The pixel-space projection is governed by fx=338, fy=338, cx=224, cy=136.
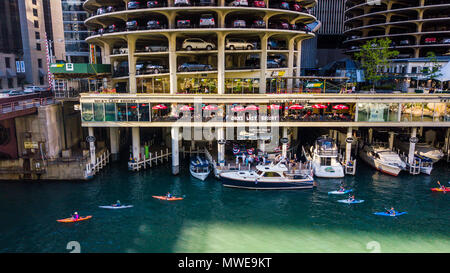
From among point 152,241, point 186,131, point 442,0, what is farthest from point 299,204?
point 442,0

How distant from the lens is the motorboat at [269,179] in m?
40.1

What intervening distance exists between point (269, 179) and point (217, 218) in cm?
944

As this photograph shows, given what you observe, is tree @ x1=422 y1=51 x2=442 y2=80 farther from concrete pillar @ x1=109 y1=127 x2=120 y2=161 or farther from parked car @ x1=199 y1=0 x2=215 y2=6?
concrete pillar @ x1=109 y1=127 x2=120 y2=161

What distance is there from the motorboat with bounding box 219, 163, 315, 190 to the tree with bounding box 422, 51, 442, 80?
149 feet

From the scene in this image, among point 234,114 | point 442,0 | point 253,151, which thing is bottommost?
point 253,151

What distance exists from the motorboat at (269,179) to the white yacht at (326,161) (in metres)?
4.53

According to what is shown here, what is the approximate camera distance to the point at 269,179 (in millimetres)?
40031

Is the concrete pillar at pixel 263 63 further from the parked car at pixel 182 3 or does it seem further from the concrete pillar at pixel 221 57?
the parked car at pixel 182 3

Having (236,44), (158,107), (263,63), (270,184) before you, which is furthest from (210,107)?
(270,184)

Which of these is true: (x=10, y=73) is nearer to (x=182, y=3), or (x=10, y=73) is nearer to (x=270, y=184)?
(x=182, y=3)

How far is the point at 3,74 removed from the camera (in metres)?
93.5

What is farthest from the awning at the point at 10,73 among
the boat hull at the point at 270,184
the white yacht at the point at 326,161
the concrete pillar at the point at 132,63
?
the white yacht at the point at 326,161
